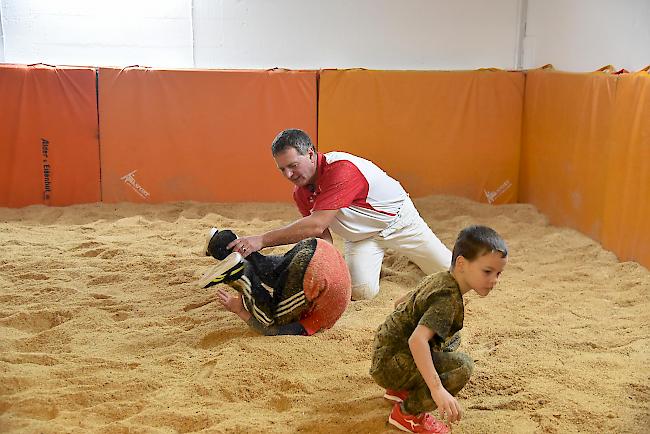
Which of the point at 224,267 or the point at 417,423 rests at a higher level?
the point at 224,267

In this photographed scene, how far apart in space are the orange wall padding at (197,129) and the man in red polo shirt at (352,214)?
228cm

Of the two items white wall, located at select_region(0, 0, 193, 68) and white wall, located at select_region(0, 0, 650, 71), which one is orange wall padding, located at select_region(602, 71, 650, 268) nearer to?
white wall, located at select_region(0, 0, 650, 71)

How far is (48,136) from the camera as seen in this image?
6.49 metres

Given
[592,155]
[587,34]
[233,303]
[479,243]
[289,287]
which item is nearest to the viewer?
[479,243]

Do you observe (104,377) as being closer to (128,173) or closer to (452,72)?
(128,173)

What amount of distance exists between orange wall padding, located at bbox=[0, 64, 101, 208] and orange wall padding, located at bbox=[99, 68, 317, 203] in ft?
0.49

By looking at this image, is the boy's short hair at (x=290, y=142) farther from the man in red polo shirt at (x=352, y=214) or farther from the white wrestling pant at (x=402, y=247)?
the white wrestling pant at (x=402, y=247)

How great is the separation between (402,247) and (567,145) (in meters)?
2.08

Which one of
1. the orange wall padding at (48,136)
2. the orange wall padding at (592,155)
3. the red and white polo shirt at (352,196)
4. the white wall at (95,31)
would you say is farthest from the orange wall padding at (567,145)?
the orange wall padding at (48,136)

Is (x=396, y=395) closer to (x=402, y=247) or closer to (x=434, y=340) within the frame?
(x=434, y=340)

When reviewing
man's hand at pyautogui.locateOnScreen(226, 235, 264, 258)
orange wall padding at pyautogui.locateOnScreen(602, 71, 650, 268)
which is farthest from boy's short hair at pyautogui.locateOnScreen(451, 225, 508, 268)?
orange wall padding at pyautogui.locateOnScreen(602, 71, 650, 268)

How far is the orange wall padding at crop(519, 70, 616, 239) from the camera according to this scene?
17.3 feet

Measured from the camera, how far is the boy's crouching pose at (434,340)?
241 cm

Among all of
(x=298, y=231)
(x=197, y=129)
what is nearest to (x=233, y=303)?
(x=298, y=231)
